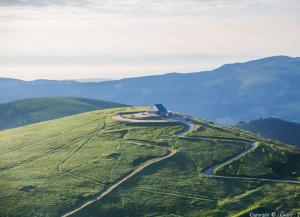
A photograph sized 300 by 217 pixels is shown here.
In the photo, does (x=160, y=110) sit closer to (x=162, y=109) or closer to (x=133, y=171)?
(x=162, y=109)

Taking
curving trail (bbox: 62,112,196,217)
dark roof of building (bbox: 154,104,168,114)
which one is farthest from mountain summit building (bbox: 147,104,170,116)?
curving trail (bbox: 62,112,196,217)

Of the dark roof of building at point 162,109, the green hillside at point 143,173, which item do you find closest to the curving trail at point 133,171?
the green hillside at point 143,173

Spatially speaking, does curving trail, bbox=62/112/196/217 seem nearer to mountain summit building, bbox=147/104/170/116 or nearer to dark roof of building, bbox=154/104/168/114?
mountain summit building, bbox=147/104/170/116

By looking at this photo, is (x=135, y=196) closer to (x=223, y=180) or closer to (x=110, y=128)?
(x=223, y=180)

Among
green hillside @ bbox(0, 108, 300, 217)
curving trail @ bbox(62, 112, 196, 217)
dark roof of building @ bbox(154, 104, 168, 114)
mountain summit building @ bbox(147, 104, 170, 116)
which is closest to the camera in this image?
curving trail @ bbox(62, 112, 196, 217)

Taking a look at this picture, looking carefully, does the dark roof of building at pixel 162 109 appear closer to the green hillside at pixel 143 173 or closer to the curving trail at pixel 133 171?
the curving trail at pixel 133 171

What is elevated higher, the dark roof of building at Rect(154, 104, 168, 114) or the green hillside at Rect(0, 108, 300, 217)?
the dark roof of building at Rect(154, 104, 168, 114)

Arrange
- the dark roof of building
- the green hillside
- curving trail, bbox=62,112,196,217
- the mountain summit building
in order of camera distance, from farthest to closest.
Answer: the dark roof of building → the mountain summit building → the green hillside → curving trail, bbox=62,112,196,217

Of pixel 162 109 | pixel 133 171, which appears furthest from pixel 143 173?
pixel 162 109
